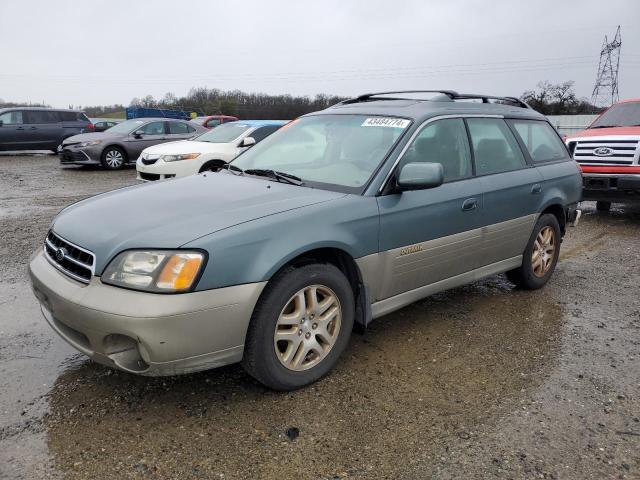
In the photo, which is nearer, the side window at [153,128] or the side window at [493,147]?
the side window at [493,147]

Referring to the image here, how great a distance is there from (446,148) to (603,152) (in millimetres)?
5652

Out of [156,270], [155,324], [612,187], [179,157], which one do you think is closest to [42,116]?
[179,157]

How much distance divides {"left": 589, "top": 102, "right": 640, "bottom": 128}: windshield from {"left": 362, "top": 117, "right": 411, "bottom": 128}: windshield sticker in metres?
6.91

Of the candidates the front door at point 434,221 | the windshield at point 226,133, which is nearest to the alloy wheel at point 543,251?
the front door at point 434,221

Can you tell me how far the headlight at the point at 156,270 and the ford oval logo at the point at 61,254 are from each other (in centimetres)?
44

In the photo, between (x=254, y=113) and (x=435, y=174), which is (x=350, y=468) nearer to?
(x=435, y=174)

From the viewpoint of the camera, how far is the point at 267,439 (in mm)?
2633

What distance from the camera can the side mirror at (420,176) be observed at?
324 cm

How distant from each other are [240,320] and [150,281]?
1.58 ft

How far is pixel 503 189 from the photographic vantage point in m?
4.19

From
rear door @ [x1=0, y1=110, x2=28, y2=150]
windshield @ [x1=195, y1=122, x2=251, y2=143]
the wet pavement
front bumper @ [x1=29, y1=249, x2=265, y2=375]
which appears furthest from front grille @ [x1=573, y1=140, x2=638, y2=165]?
rear door @ [x1=0, y1=110, x2=28, y2=150]

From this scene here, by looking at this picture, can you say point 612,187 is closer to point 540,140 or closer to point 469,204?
point 540,140

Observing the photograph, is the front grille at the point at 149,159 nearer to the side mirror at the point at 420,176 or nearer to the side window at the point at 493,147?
the side window at the point at 493,147

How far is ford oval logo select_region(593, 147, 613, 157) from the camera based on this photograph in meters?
8.21
